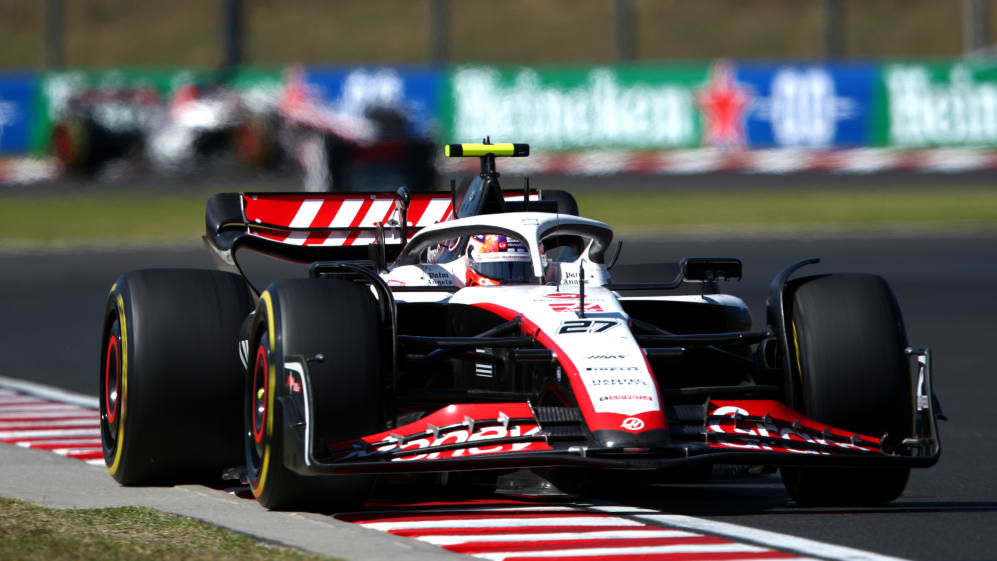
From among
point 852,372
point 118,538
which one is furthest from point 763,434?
point 118,538

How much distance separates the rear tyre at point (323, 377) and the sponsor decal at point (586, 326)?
2.45 ft

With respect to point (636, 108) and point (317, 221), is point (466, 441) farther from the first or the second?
point (636, 108)

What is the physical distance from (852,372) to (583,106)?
27441mm

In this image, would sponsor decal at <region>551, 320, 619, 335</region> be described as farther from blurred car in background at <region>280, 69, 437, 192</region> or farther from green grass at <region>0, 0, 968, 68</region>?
green grass at <region>0, 0, 968, 68</region>

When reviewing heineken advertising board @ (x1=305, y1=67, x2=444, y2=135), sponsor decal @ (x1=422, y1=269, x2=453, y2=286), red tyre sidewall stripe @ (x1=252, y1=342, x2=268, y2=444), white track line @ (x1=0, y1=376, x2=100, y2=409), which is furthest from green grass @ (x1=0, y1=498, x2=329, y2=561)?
heineken advertising board @ (x1=305, y1=67, x2=444, y2=135)

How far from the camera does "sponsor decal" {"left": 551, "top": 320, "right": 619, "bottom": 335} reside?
755 cm

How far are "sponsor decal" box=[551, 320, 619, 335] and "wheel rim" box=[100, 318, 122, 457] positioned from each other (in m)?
2.21

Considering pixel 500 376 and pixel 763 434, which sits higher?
pixel 500 376

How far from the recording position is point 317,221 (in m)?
10.5

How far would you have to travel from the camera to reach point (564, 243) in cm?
941

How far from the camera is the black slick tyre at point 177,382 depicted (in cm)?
822

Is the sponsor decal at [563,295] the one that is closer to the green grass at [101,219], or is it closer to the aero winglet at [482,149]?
the aero winglet at [482,149]

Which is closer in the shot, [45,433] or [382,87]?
[45,433]

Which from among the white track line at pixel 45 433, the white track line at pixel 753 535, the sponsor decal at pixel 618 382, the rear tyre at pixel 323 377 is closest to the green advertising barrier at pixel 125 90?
the white track line at pixel 45 433
